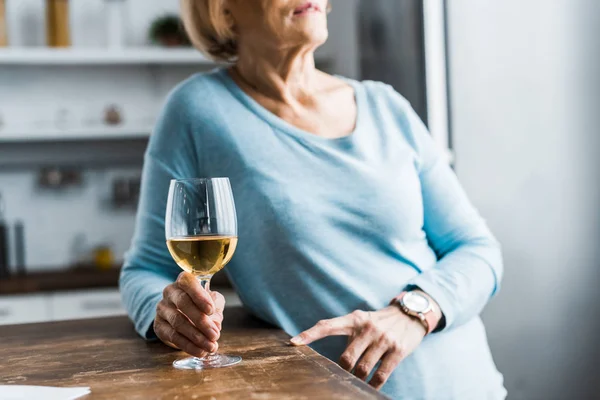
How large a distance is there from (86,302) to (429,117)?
1.58 metres

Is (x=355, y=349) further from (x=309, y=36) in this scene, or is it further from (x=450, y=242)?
(x=309, y=36)

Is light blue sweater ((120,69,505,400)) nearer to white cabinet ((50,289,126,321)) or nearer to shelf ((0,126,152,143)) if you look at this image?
white cabinet ((50,289,126,321))

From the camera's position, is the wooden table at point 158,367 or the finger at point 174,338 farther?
the finger at point 174,338

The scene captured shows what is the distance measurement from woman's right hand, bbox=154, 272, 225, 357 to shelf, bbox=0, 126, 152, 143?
8.75 feet

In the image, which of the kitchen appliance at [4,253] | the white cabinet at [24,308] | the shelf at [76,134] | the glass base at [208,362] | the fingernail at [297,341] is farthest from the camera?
the shelf at [76,134]

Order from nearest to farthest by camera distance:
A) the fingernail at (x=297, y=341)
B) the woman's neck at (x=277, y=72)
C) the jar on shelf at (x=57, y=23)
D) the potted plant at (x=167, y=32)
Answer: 1. the fingernail at (x=297, y=341)
2. the woman's neck at (x=277, y=72)
3. the jar on shelf at (x=57, y=23)
4. the potted plant at (x=167, y=32)

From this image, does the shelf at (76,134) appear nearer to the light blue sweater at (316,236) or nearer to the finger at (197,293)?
the light blue sweater at (316,236)

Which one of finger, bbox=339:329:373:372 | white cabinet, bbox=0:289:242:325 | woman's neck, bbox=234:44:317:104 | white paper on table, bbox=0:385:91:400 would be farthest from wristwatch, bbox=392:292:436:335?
white cabinet, bbox=0:289:242:325

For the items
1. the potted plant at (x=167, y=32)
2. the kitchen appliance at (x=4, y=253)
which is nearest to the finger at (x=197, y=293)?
the kitchen appliance at (x=4, y=253)

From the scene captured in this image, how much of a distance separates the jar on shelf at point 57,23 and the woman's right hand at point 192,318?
113 inches

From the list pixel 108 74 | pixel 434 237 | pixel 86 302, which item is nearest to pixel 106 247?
pixel 86 302

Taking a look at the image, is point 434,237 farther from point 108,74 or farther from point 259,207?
point 108,74

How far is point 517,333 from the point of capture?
253cm

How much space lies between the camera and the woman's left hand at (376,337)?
1.14 meters
